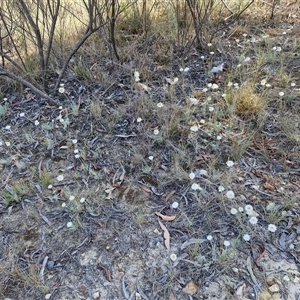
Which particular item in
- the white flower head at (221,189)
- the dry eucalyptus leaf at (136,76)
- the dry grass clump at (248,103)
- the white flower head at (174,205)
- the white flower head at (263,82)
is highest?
the dry eucalyptus leaf at (136,76)

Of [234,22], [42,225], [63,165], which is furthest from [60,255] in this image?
[234,22]

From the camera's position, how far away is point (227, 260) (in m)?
1.89

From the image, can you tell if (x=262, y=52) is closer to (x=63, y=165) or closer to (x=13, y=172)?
(x=63, y=165)

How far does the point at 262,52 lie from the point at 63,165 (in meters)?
2.14

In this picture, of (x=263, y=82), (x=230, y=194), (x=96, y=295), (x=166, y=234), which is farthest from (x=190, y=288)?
(x=263, y=82)

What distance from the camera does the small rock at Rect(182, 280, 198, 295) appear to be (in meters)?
1.80

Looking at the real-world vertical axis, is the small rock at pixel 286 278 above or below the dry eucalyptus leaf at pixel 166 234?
below

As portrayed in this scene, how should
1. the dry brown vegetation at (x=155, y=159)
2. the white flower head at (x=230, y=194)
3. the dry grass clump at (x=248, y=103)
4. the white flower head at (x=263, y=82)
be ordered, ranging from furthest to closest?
the white flower head at (x=263, y=82) < the dry grass clump at (x=248, y=103) < the white flower head at (x=230, y=194) < the dry brown vegetation at (x=155, y=159)

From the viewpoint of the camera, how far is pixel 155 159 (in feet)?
8.13

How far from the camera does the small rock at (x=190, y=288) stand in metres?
1.80

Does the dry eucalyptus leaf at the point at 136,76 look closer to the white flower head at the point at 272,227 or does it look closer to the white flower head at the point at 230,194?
the white flower head at the point at 230,194

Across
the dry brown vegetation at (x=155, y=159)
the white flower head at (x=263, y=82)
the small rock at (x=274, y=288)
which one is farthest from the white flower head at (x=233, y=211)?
the white flower head at (x=263, y=82)

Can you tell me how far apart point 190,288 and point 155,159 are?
96cm

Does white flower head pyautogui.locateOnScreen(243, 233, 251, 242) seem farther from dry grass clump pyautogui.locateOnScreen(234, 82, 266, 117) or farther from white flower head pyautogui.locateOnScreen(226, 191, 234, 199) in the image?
dry grass clump pyautogui.locateOnScreen(234, 82, 266, 117)
